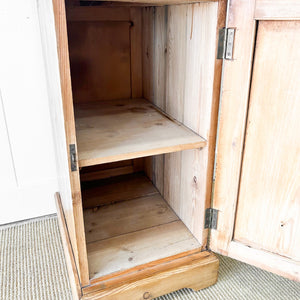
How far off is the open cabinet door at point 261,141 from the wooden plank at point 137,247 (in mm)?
141

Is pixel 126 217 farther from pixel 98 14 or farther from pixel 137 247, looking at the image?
pixel 98 14

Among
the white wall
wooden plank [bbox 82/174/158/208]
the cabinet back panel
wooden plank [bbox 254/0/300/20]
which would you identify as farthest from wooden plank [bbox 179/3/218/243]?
the white wall

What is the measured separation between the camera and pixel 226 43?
79cm

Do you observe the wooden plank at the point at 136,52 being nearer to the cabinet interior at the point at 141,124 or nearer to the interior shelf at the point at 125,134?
the cabinet interior at the point at 141,124

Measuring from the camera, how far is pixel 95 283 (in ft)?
3.07

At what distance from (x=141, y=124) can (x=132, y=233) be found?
0.39 meters

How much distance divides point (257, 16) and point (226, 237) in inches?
24.8

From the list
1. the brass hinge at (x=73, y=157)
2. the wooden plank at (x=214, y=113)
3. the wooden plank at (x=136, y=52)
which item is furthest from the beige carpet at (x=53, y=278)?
the wooden plank at (x=136, y=52)

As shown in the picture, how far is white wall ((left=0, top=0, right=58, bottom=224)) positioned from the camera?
45.6 inches

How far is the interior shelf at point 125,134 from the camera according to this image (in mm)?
839

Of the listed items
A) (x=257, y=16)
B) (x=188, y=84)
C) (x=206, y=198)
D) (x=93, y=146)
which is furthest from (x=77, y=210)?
(x=257, y=16)

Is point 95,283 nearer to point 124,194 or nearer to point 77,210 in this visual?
point 77,210

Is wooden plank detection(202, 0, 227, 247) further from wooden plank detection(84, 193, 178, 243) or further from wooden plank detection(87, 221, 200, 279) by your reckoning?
wooden plank detection(84, 193, 178, 243)

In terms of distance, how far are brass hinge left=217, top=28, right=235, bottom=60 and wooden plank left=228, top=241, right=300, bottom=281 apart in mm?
557
